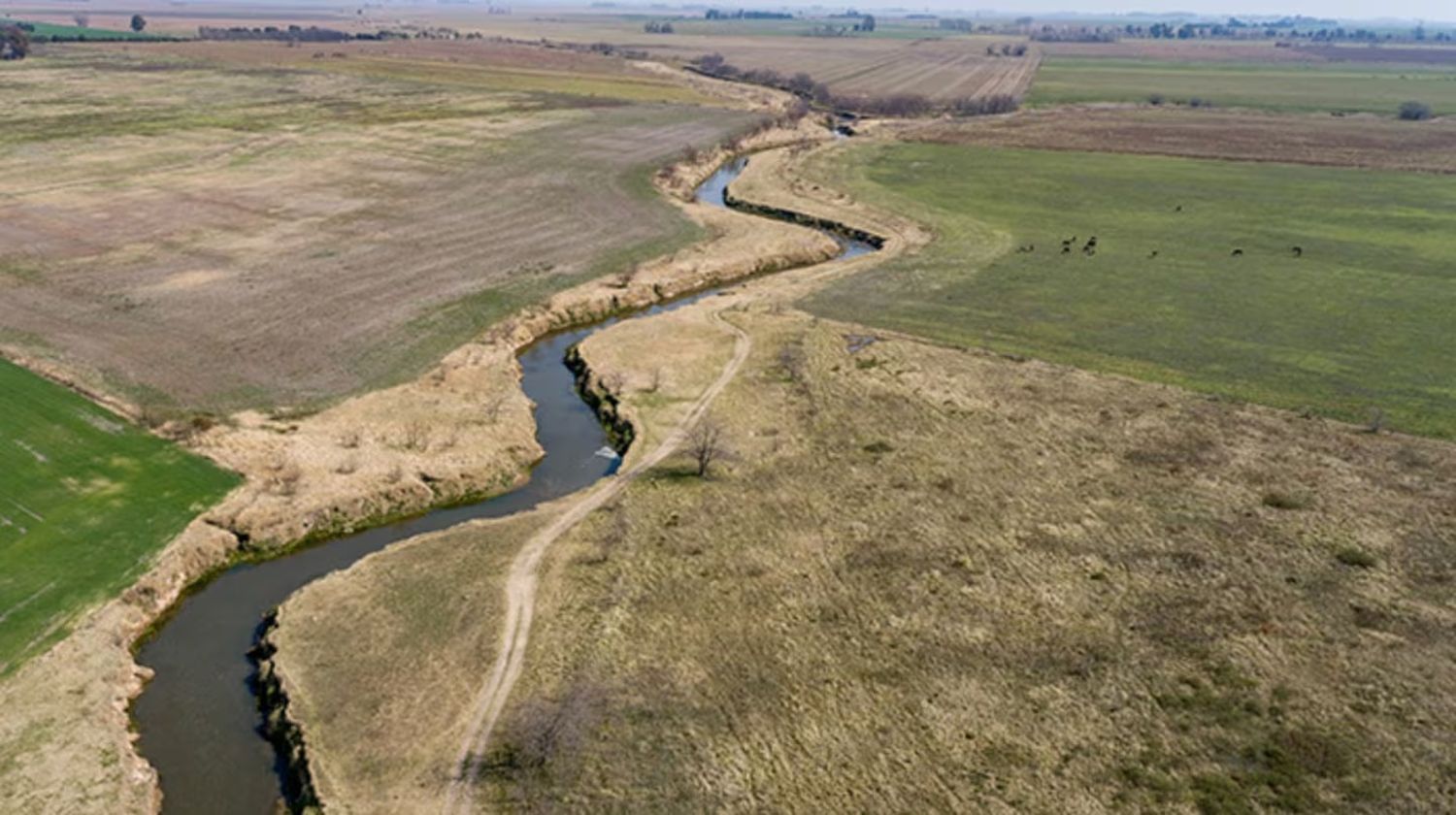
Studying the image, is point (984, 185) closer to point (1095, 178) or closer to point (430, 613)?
point (1095, 178)

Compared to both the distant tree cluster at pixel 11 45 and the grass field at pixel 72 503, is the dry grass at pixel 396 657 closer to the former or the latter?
the grass field at pixel 72 503

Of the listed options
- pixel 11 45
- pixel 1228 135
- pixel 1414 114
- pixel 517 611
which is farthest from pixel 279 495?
pixel 11 45

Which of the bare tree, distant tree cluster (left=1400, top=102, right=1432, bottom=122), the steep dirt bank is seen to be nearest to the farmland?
the bare tree

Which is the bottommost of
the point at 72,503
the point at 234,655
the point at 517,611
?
the point at 234,655

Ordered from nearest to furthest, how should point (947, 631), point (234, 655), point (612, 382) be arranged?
point (947, 631) → point (234, 655) → point (612, 382)

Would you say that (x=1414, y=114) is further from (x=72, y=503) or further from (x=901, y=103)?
(x=72, y=503)

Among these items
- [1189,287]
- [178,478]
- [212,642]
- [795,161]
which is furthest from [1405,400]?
[795,161]

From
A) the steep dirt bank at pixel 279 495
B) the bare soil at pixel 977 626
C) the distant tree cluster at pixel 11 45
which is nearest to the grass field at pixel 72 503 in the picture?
the steep dirt bank at pixel 279 495
